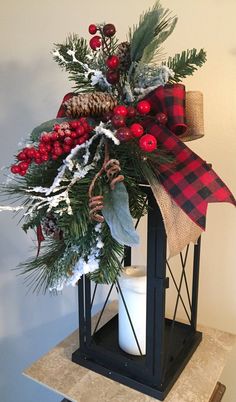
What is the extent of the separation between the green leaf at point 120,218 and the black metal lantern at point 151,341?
3.9 inches

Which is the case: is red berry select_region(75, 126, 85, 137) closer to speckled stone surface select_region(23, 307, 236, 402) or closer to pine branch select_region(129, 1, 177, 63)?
pine branch select_region(129, 1, 177, 63)

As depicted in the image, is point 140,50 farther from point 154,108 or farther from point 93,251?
point 93,251

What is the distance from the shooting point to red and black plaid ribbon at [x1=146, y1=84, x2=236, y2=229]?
0.46m

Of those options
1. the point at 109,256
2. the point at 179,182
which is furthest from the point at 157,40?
the point at 109,256

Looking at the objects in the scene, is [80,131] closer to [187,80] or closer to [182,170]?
[182,170]

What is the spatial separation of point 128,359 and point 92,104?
0.46 m

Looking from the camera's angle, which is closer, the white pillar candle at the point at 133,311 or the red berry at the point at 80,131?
the red berry at the point at 80,131

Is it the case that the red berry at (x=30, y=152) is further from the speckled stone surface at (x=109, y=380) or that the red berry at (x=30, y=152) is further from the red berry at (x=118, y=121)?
the speckled stone surface at (x=109, y=380)

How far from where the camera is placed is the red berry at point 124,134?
44 cm

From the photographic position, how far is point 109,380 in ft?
2.01

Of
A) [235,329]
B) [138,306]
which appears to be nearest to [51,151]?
[138,306]

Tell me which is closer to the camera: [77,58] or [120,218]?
[120,218]

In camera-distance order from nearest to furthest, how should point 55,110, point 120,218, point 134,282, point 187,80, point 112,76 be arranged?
1. point 120,218
2. point 112,76
3. point 134,282
4. point 187,80
5. point 55,110

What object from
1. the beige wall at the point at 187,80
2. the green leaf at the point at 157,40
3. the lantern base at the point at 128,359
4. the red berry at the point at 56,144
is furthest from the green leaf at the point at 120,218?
the beige wall at the point at 187,80
